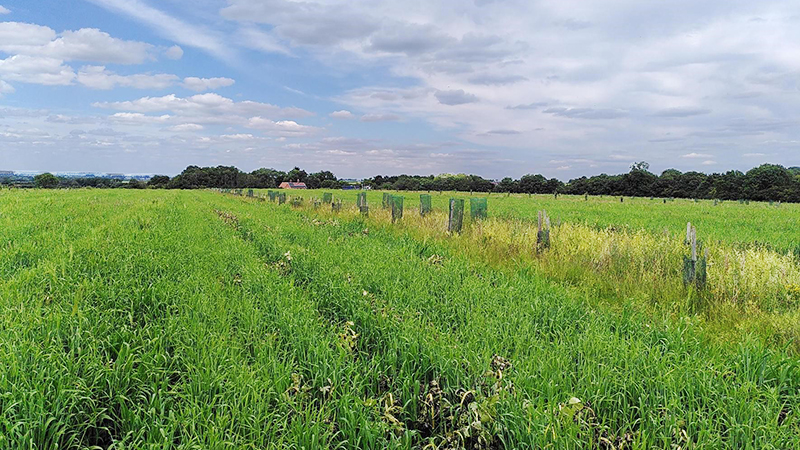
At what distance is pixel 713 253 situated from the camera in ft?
27.4

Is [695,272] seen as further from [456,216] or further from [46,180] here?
[46,180]

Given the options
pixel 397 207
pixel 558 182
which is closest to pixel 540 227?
pixel 397 207

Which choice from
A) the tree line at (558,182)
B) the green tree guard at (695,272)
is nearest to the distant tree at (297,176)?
the tree line at (558,182)

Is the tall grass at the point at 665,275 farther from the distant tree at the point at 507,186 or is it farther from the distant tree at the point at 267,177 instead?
the distant tree at the point at 267,177

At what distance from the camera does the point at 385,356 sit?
3.55m

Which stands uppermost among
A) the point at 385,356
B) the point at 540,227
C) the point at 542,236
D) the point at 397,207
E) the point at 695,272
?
the point at 397,207

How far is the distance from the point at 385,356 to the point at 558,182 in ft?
349

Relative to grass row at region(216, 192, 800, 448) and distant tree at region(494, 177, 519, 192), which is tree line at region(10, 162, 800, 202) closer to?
distant tree at region(494, 177, 519, 192)

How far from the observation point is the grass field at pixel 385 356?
2539mm

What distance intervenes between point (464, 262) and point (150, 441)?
5474 millimetres

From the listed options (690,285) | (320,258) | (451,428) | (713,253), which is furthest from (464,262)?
(713,253)

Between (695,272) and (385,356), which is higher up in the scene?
(695,272)

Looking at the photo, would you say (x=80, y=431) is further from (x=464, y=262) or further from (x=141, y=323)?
(x=464, y=262)

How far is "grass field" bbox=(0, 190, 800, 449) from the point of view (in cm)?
254
